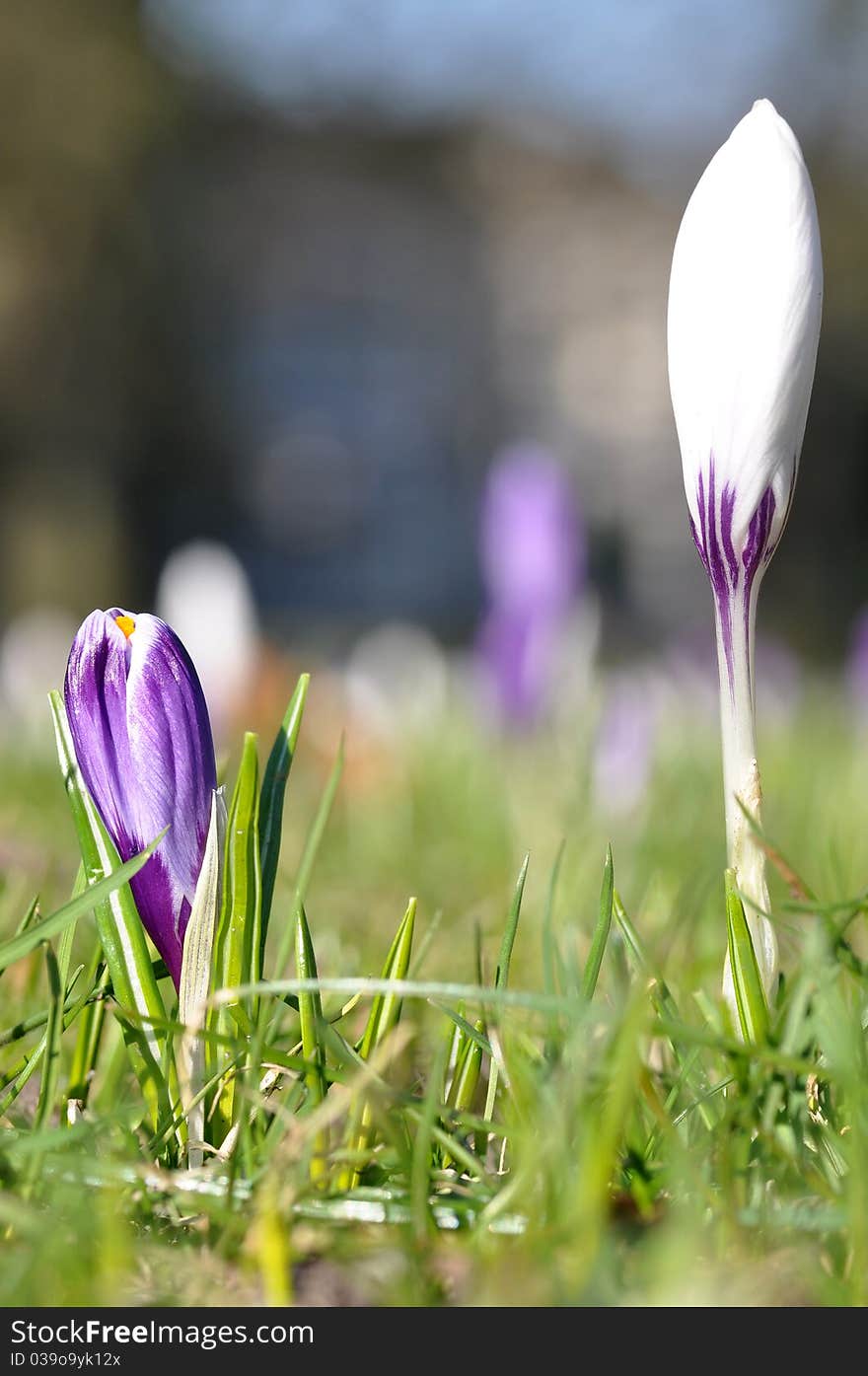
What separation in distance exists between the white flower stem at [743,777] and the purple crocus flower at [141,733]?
1.10 ft

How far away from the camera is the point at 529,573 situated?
2.52 metres

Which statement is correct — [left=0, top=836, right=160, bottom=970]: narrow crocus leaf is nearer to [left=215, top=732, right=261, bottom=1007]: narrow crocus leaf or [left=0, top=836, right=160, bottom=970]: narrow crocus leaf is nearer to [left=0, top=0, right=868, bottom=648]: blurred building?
[left=215, top=732, right=261, bottom=1007]: narrow crocus leaf

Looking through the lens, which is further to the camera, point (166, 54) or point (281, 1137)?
point (166, 54)

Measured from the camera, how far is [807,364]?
2.79 feet

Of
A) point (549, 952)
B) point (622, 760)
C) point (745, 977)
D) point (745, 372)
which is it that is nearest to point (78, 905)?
point (549, 952)

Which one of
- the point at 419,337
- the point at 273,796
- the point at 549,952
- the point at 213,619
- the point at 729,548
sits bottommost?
the point at 549,952

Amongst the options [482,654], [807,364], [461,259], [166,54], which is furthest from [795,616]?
[807,364]

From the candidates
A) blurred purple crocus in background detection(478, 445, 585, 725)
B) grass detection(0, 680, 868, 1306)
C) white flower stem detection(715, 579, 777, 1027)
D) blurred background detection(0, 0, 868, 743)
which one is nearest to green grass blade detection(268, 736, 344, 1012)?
grass detection(0, 680, 868, 1306)

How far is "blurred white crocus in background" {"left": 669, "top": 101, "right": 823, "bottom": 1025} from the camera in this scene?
0.83m

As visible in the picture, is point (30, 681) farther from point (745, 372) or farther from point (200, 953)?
point (745, 372)

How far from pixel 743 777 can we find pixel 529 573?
5.44ft

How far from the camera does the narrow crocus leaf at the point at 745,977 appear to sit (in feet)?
2.80
